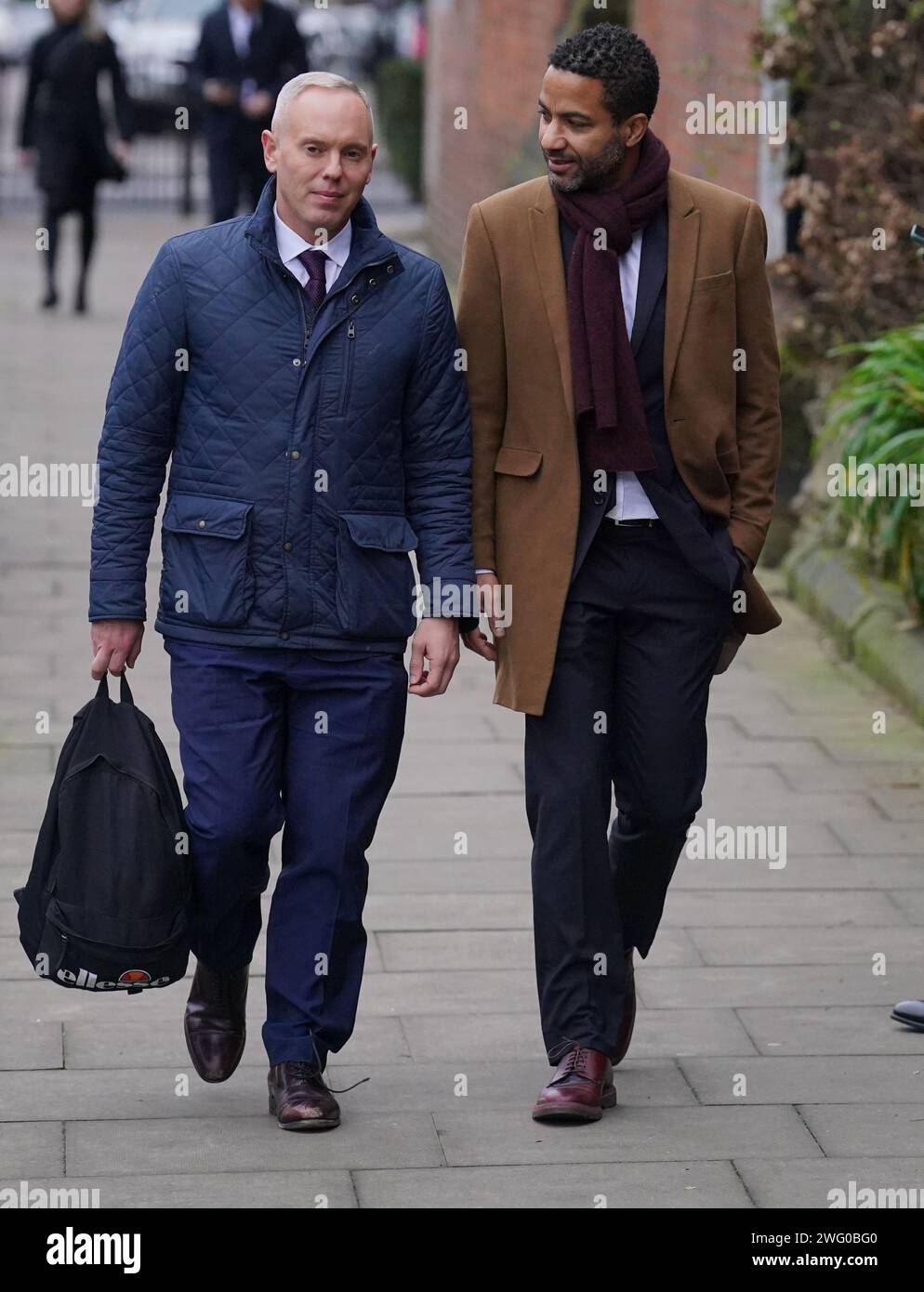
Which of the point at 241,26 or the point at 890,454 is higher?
the point at 241,26

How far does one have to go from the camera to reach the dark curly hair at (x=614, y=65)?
427 centimetres

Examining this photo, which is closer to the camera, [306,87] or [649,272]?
[306,87]

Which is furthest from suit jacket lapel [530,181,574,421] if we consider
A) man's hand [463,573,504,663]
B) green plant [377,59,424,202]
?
green plant [377,59,424,202]

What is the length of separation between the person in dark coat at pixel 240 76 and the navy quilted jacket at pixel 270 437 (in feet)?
35.1

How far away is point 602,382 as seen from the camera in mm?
4332

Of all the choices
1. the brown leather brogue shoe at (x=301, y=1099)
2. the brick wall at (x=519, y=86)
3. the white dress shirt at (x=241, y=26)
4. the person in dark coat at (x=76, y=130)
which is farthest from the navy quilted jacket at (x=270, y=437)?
the person in dark coat at (x=76, y=130)

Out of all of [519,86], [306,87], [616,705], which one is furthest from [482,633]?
[519,86]

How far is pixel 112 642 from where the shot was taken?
14.3 feet

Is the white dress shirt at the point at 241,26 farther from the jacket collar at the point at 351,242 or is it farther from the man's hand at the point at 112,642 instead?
the man's hand at the point at 112,642

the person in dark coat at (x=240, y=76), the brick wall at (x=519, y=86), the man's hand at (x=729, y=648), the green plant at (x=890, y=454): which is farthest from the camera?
the person in dark coat at (x=240, y=76)

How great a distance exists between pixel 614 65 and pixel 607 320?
17.7 inches

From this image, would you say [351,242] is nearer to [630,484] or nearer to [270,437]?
[270,437]
